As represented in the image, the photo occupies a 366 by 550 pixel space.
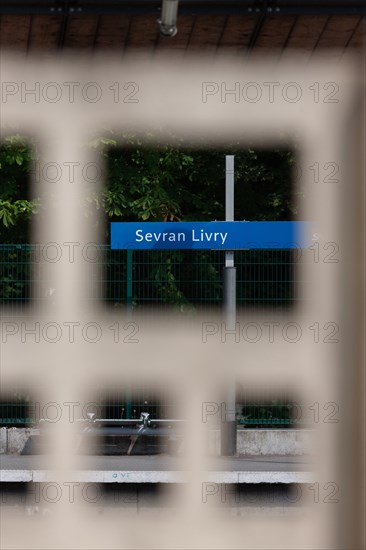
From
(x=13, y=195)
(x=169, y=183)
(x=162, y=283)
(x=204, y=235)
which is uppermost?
(x=169, y=183)

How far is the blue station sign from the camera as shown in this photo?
711 centimetres

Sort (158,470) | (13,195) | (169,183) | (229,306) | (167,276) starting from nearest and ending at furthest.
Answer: (158,470)
(229,306)
(167,276)
(13,195)
(169,183)

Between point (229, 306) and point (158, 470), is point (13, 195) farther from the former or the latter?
point (158, 470)

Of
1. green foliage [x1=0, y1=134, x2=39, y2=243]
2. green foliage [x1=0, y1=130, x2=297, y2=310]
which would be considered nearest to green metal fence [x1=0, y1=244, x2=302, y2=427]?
green foliage [x1=0, y1=130, x2=297, y2=310]

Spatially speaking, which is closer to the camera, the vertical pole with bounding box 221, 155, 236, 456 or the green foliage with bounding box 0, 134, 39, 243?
the vertical pole with bounding box 221, 155, 236, 456

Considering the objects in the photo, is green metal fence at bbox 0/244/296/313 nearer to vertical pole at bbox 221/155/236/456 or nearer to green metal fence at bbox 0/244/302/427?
green metal fence at bbox 0/244/302/427

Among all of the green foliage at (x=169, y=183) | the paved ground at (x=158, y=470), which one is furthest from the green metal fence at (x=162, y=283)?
the green foliage at (x=169, y=183)

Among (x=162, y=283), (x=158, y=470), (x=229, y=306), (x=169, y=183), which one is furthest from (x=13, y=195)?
(x=158, y=470)

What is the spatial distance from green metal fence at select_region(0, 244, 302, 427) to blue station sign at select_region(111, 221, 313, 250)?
6.3 inches

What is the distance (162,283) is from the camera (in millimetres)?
7453

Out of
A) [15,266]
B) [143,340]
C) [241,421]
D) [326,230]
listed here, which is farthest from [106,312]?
[326,230]

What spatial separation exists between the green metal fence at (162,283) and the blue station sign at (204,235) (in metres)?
0.16

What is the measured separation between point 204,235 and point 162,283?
1.32 ft

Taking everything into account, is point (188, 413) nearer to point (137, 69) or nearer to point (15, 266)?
point (137, 69)
